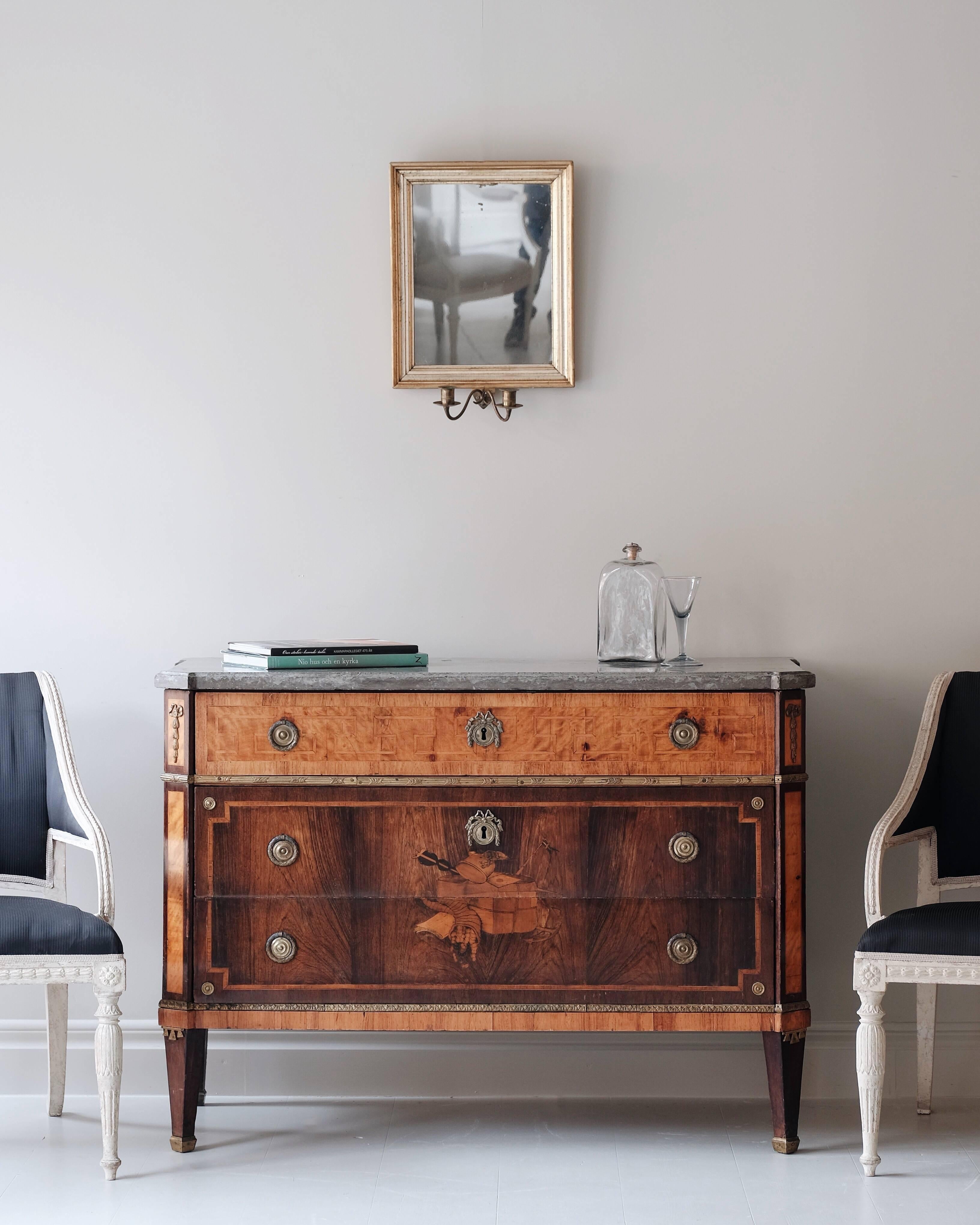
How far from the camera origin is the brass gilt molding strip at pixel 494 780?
2.32 metres

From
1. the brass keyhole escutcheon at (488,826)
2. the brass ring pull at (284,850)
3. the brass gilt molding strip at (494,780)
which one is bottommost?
the brass ring pull at (284,850)

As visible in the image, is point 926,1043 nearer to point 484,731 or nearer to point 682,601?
point 682,601

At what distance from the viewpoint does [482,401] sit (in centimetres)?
276

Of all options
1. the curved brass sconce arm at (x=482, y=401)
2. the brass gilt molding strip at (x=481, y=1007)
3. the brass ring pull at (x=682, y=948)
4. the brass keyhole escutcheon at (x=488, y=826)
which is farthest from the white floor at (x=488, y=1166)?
the curved brass sconce arm at (x=482, y=401)

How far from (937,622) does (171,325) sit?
1.90 meters

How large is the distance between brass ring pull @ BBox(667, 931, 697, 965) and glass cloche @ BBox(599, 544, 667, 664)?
583 millimetres

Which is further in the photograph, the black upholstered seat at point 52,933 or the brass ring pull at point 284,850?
the brass ring pull at point 284,850

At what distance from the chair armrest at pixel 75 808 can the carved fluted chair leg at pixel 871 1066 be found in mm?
1448

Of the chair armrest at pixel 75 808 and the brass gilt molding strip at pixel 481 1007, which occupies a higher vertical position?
the chair armrest at pixel 75 808

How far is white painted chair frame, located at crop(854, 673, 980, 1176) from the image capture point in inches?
88.1

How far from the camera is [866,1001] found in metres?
2.26

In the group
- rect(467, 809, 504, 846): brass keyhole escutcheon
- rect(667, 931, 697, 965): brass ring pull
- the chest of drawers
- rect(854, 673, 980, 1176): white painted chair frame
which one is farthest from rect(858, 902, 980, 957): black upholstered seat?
rect(467, 809, 504, 846): brass keyhole escutcheon

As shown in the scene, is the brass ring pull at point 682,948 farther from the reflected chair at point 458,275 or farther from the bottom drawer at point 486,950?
the reflected chair at point 458,275

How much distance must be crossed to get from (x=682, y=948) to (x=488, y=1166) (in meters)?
0.58
